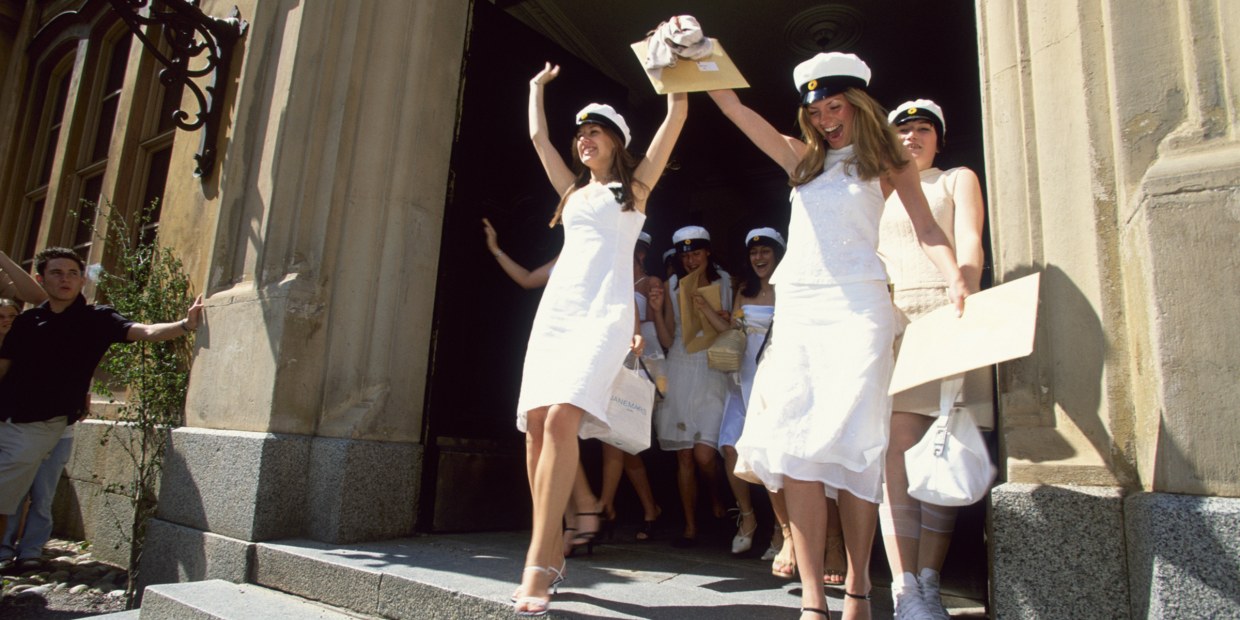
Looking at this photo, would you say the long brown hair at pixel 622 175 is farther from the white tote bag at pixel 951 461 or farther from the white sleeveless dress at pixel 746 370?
the white sleeveless dress at pixel 746 370

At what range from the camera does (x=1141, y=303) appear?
2.24 m

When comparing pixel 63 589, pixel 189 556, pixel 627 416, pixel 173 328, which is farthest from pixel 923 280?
pixel 63 589

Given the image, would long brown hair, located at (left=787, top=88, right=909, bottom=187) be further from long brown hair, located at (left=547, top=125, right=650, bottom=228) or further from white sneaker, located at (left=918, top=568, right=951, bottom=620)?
white sneaker, located at (left=918, top=568, right=951, bottom=620)

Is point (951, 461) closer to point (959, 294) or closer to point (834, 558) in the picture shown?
point (959, 294)

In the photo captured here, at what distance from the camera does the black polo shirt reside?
4.77m

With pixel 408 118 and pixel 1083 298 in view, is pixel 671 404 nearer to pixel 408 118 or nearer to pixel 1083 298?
pixel 408 118

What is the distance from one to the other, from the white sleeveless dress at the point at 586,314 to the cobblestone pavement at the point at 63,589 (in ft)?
11.2

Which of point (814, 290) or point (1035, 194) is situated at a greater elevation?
point (1035, 194)

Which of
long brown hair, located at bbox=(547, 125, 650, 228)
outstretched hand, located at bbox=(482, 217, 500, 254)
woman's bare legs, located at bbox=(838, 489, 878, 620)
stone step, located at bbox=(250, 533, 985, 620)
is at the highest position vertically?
outstretched hand, located at bbox=(482, 217, 500, 254)

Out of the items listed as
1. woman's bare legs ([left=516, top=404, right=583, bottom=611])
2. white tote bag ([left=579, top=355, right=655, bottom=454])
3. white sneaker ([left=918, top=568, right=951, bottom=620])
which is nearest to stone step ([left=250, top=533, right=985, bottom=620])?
woman's bare legs ([left=516, top=404, right=583, bottom=611])

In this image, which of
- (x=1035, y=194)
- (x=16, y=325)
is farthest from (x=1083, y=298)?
(x=16, y=325)

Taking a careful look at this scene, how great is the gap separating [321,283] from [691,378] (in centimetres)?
221

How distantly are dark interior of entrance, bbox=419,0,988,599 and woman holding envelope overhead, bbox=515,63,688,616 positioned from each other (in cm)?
176

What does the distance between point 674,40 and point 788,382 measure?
1249mm
